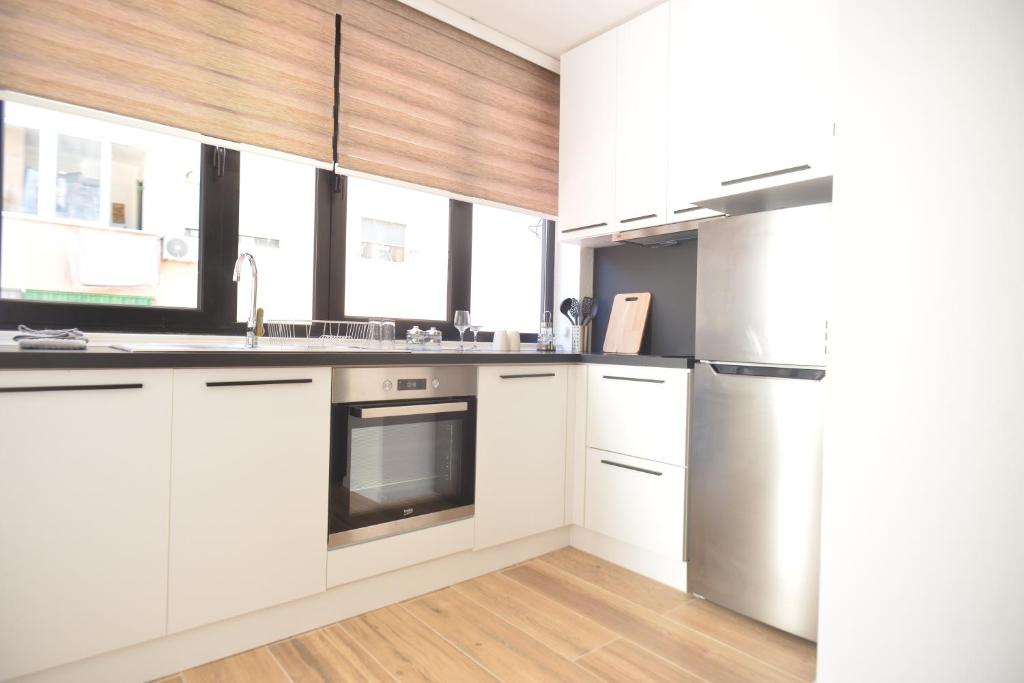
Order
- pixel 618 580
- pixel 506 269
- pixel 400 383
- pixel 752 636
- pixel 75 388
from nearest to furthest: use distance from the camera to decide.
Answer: pixel 75 388
pixel 752 636
pixel 400 383
pixel 618 580
pixel 506 269

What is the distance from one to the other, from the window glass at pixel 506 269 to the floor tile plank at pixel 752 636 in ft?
6.01

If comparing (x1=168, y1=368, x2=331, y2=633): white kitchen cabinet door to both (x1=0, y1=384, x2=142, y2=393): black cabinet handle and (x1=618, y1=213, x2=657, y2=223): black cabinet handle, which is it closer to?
(x1=0, y1=384, x2=142, y2=393): black cabinet handle

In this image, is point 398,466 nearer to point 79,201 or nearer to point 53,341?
point 53,341

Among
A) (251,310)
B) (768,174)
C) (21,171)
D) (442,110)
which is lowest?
(251,310)

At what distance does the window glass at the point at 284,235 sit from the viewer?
2633mm

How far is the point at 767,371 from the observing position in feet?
6.98

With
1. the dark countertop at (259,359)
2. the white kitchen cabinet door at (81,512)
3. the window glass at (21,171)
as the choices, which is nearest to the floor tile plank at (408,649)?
the white kitchen cabinet door at (81,512)

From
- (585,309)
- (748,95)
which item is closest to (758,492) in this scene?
(585,309)

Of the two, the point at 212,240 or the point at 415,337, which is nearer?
the point at 212,240

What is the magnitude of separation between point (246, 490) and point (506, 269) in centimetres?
217

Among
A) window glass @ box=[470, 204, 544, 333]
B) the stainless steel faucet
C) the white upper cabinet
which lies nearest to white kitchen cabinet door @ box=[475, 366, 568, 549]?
window glass @ box=[470, 204, 544, 333]

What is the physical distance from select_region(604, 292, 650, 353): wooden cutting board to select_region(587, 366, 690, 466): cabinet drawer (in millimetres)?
405

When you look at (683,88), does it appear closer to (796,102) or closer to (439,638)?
(796,102)

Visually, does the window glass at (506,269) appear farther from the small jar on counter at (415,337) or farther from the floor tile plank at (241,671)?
the floor tile plank at (241,671)
